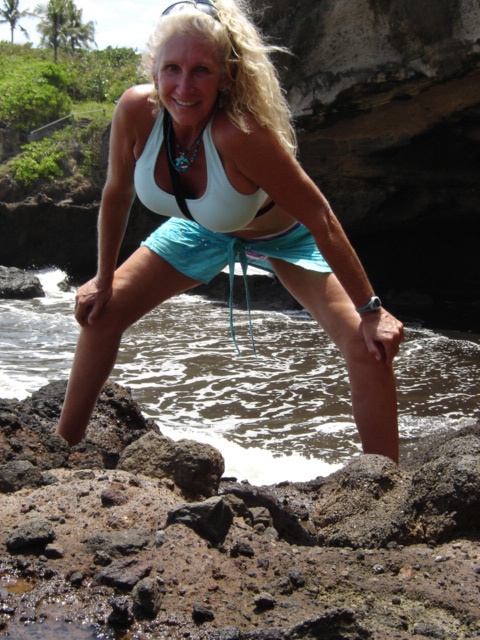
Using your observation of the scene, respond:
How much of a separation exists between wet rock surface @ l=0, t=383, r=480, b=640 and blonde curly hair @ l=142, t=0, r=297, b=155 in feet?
4.10

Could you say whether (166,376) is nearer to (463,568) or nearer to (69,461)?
(69,461)

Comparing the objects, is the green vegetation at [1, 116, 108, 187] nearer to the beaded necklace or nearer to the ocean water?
the ocean water

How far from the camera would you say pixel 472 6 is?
8562 millimetres

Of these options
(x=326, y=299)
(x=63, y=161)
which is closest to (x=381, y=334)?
(x=326, y=299)

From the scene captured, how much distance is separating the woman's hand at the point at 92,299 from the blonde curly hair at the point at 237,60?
95 cm

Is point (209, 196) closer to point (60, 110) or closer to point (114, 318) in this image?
point (114, 318)

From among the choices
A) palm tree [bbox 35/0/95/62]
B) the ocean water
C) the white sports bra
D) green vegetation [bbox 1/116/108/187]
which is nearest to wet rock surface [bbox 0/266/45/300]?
the ocean water

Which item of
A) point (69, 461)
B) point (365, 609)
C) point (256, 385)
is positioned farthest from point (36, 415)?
point (256, 385)

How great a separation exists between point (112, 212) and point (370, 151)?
851 cm

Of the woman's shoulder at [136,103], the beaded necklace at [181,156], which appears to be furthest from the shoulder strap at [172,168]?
the woman's shoulder at [136,103]

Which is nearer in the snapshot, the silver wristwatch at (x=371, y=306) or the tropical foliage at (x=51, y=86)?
the silver wristwatch at (x=371, y=306)

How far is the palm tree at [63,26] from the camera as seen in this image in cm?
4809

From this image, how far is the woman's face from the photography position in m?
2.86

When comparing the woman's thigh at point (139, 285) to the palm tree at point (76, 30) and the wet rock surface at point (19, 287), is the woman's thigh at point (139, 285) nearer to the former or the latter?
the wet rock surface at point (19, 287)
